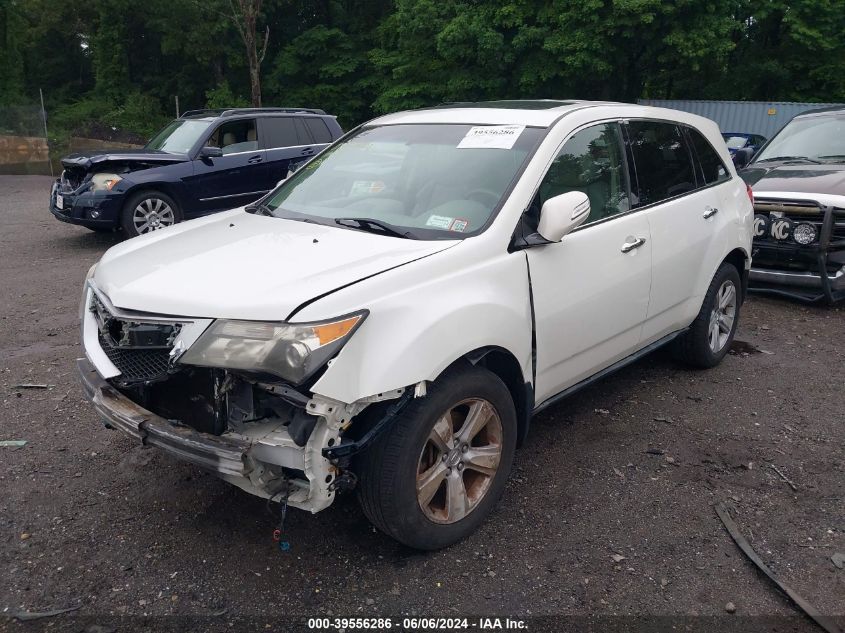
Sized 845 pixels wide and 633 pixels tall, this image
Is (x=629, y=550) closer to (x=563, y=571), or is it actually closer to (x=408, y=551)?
(x=563, y=571)

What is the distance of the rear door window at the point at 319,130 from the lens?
36.2 feet

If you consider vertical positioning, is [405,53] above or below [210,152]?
above

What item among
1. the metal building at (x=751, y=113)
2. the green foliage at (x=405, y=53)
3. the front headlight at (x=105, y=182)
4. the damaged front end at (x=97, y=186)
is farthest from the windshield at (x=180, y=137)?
the green foliage at (x=405, y=53)

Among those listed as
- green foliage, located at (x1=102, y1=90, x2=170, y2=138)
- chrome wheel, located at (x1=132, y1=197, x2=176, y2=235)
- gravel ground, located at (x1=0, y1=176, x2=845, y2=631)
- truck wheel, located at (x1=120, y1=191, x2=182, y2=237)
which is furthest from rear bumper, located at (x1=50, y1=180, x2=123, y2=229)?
green foliage, located at (x1=102, y1=90, x2=170, y2=138)

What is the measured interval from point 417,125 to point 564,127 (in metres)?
0.88

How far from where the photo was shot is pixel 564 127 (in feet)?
12.0

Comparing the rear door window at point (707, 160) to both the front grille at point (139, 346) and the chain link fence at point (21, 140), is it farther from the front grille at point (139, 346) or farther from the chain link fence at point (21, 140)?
the chain link fence at point (21, 140)

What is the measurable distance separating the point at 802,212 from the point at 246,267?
553cm

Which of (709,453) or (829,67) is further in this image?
(829,67)

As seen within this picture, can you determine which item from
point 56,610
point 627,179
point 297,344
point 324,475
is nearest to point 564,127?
point 627,179

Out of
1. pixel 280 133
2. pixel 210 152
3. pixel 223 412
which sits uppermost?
pixel 280 133

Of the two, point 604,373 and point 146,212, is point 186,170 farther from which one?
point 604,373

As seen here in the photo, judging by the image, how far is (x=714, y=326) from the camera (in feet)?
16.7

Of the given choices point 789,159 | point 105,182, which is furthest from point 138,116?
point 789,159
